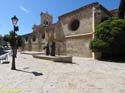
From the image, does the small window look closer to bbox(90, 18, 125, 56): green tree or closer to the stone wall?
the stone wall

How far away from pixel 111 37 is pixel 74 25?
9003mm

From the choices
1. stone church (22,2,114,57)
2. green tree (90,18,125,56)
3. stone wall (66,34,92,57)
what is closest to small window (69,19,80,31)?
stone church (22,2,114,57)

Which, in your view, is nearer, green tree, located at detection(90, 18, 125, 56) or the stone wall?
green tree, located at detection(90, 18, 125, 56)

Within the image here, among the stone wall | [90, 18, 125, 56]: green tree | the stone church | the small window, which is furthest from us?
the small window

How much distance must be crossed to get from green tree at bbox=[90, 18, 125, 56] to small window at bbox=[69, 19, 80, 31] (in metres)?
6.64

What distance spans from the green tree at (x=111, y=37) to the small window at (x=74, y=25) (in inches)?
261

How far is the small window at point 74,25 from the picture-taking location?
21995 mm

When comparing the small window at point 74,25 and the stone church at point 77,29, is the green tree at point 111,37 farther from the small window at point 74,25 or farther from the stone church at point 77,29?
the small window at point 74,25

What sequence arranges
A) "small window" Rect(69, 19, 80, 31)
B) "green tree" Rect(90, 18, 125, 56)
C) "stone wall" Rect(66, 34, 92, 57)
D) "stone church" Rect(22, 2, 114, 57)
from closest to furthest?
"green tree" Rect(90, 18, 125, 56), "stone church" Rect(22, 2, 114, 57), "stone wall" Rect(66, 34, 92, 57), "small window" Rect(69, 19, 80, 31)

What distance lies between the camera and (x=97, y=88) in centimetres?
505

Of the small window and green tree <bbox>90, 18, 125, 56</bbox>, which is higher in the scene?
the small window

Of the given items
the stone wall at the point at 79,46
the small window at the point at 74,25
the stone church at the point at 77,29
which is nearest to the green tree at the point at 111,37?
the stone church at the point at 77,29

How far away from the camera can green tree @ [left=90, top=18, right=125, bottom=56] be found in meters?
14.5

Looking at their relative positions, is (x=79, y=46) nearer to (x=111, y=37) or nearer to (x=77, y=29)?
(x=77, y=29)
